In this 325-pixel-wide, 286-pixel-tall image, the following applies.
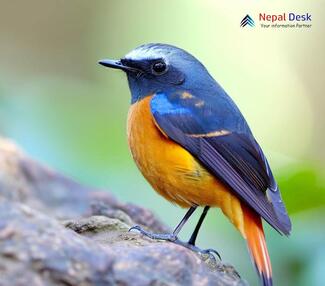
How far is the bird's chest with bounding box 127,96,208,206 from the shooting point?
3.82 m

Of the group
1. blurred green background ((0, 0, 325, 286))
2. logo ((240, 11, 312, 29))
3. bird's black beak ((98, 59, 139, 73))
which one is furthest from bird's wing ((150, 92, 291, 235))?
logo ((240, 11, 312, 29))

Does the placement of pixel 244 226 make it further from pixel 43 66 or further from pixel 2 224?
pixel 43 66

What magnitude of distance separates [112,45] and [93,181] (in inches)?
218

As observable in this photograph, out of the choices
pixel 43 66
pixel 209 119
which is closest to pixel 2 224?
pixel 209 119

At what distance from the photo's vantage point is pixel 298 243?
444 centimetres

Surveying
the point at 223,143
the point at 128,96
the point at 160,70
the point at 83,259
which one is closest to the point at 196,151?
the point at 223,143

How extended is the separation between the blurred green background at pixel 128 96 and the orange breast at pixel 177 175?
0.79 m

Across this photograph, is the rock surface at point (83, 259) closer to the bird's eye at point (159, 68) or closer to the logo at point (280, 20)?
the bird's eye at point (159, 68)

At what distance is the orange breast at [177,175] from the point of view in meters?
3.82

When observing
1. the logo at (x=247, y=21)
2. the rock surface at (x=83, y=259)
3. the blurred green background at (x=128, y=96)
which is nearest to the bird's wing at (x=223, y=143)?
the rock surface at (x=83, y=259)

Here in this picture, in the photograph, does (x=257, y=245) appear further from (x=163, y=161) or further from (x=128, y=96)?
(x=128, y=96)

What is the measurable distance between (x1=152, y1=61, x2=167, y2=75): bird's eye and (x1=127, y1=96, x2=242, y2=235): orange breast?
1.43 ft

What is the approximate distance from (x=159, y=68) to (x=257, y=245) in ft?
4.07

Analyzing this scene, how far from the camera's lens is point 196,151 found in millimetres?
3891
